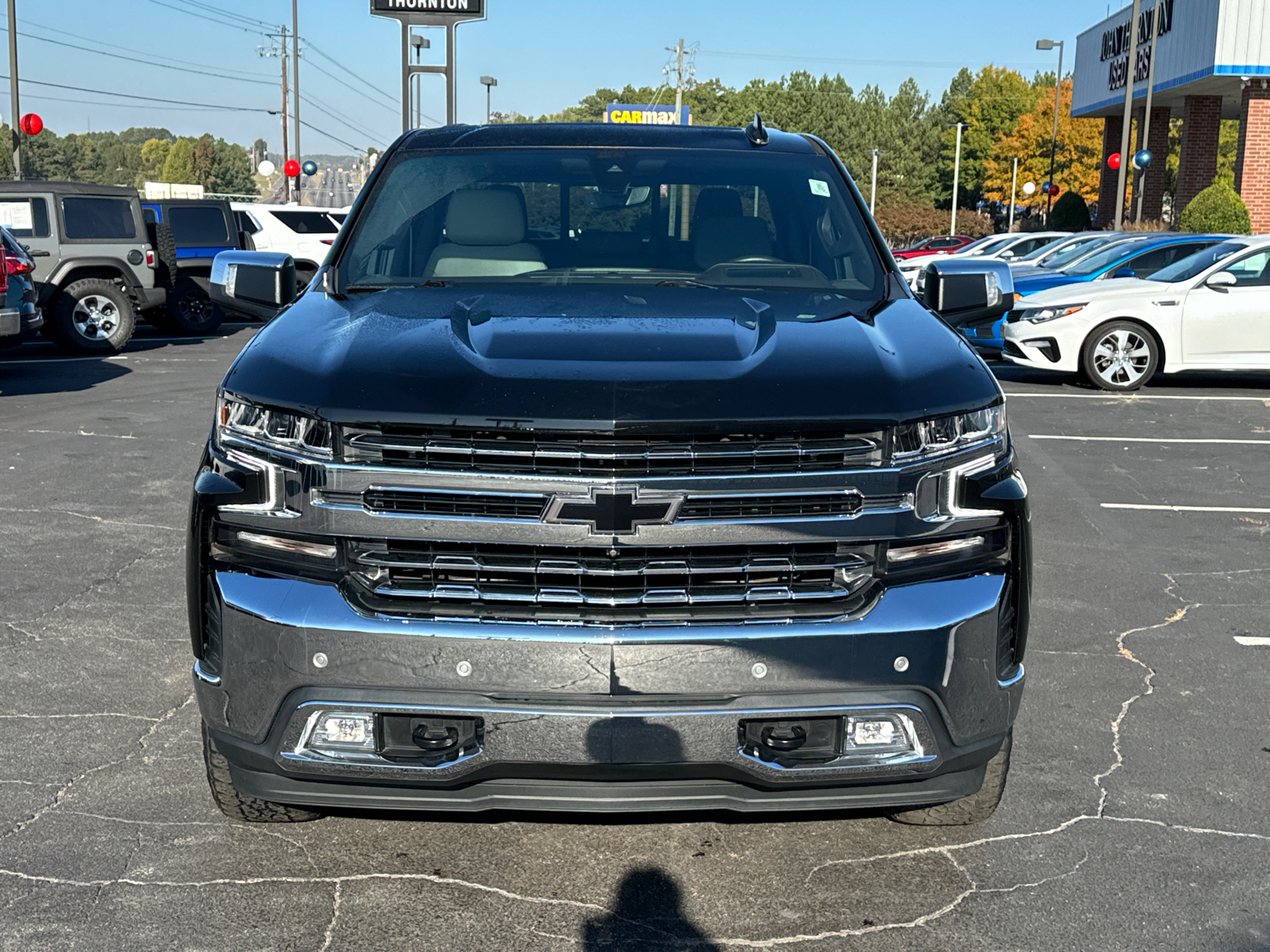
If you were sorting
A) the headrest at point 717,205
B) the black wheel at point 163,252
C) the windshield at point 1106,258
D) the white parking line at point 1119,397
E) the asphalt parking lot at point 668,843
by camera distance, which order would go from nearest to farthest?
the asphalt parking lot at point 668,843, the headrest at point 717,205, the white parking line at point 1119,397, the windshield at point 1106,258, the black wheel at point 163,252

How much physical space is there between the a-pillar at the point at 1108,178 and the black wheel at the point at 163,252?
1267 inches

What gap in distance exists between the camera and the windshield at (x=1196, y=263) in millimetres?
14305

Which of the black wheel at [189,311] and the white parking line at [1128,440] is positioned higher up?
the black wheel at [189,311]

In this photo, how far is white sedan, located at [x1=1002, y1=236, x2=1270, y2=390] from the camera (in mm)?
14008

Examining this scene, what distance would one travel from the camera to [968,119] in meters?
115

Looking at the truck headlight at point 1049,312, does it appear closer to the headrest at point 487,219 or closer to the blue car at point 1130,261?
the blue car at point 1130,261

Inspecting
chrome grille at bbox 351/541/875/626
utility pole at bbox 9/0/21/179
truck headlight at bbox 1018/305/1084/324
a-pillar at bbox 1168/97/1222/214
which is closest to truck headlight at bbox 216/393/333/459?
chrome grille at bbox 351/541/875/626

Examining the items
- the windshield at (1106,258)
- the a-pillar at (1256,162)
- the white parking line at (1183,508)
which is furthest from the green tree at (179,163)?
the white parking line at (1183,508)

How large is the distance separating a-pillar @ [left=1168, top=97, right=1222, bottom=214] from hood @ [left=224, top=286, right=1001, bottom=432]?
114ft

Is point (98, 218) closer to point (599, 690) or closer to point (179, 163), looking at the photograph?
point (599, 690)

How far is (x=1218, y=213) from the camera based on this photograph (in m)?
29.0

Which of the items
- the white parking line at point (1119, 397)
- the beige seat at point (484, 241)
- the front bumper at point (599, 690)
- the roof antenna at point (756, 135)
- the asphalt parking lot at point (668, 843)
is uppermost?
the roof antenna at point (756, 135)

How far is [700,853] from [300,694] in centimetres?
121

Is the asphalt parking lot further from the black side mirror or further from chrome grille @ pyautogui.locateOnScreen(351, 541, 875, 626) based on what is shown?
the black side mirror
